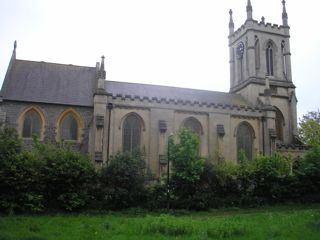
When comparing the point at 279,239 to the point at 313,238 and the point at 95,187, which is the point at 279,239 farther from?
the point at 95,187

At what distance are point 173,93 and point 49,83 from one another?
13.5m

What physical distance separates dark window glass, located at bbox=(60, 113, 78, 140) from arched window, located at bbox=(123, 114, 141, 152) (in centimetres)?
506

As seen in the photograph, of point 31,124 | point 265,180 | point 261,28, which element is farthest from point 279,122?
point 31,124

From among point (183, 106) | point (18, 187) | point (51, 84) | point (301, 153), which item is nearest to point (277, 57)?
point (301, 153)

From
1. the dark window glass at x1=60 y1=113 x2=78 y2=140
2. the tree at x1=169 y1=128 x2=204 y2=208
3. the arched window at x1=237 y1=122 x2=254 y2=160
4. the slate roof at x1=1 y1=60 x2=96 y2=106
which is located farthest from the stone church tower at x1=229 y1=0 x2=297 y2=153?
the dark window glass at x1=60 y1=113 x2=78 y2=140

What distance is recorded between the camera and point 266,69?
47.8m

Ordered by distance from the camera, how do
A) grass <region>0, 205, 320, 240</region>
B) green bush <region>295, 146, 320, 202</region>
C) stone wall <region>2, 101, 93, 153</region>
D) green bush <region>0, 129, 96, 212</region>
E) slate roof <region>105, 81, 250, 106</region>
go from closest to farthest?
1. grass <region>0, 205, 320, 240</region>
2. green bush <region>0, 129, 96, 212</region>
3. green bush <region>295, 146, 320, 202</region>
4. stone wall <region>2, 101, 93, 153</region>
5. slate roof <region>105, 81, 250, 106</region>

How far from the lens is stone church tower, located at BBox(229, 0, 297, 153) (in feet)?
150

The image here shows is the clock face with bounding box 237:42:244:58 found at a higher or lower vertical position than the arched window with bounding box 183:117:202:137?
higher

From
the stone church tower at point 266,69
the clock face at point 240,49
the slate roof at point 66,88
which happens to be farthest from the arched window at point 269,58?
the slate roof at point 66,88

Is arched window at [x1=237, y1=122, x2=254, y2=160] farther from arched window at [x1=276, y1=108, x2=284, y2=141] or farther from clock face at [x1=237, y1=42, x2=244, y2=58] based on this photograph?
clock face at [x1=237, y1=42, x2=244, y2=58]

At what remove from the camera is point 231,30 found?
53344 millimetres

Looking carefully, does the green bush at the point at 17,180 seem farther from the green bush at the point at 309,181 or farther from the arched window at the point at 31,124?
the green bush at the point at 309,181

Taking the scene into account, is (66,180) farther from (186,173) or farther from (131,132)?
(131,132)
